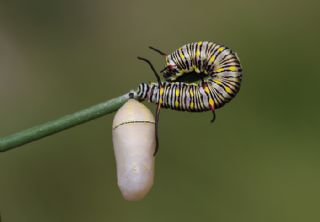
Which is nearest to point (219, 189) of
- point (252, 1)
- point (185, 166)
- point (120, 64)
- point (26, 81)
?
point (185, 166)

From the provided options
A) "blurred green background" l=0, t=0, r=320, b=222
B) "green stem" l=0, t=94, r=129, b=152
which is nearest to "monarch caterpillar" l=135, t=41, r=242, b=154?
"green stem" l=0, t=94, r=129, b=152

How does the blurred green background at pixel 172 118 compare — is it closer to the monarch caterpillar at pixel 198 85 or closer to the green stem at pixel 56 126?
the monarch caterpillar at pixel 198 85

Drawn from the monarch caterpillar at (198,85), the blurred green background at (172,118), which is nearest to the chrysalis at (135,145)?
the monarch caterpillar at (198,85)

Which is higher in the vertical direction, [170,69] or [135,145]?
[170,69]

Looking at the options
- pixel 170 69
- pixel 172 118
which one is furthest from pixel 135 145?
pixel 172 118

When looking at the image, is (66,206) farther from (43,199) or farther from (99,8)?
(99,8)

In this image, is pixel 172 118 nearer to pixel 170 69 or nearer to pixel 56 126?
pixel 170 69
